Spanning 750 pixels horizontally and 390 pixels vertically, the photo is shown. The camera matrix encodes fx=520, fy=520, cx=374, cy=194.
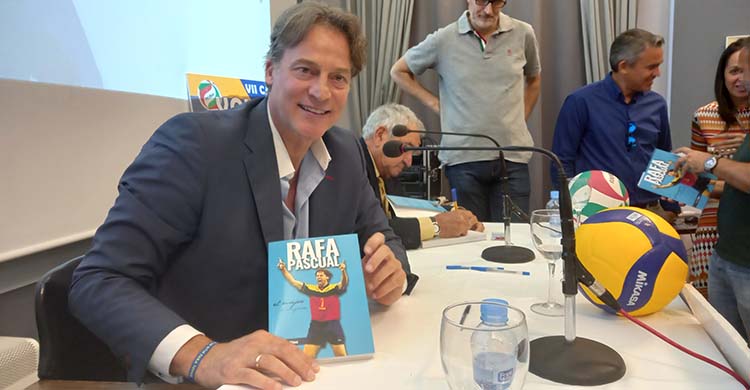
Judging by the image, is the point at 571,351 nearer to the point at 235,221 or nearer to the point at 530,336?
the point at 530,336

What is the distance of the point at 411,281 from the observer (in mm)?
1210

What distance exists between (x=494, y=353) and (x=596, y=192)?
102 cm

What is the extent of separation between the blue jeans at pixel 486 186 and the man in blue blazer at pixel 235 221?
49.0 inches

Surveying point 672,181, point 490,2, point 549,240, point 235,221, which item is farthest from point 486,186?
point 235,221

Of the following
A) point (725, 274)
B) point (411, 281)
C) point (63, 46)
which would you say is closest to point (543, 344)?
point (411, 281)

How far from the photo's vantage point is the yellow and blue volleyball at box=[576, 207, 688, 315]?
97 centimetres

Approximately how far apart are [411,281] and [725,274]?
117 centimetres

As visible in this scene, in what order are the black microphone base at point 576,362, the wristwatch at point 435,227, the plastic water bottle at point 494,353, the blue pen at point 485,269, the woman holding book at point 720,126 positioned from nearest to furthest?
1. the plastic water bottle at point 494,353
2. the black microphone base at point 576,362
3. the blue pen at point 485,269
4. the wristwatch at point 435,227
5. the woman holding book at point 720,126

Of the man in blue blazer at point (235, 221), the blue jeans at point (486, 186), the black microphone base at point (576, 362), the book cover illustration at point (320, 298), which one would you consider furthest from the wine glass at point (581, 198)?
the blue jeans at point (486, 186)

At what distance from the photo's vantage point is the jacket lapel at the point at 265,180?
1060 millimetres

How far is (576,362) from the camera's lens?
81 cm

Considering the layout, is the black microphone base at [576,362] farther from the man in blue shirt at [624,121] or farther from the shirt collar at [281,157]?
the man in blue shirt at [624,121]

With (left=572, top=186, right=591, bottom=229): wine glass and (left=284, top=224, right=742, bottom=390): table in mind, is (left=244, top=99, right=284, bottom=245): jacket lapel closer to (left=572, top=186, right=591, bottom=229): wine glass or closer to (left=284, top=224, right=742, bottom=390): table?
(left=284, top=224, right=742, bottom=390): table

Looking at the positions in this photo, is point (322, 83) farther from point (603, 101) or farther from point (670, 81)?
point (670, 81)
